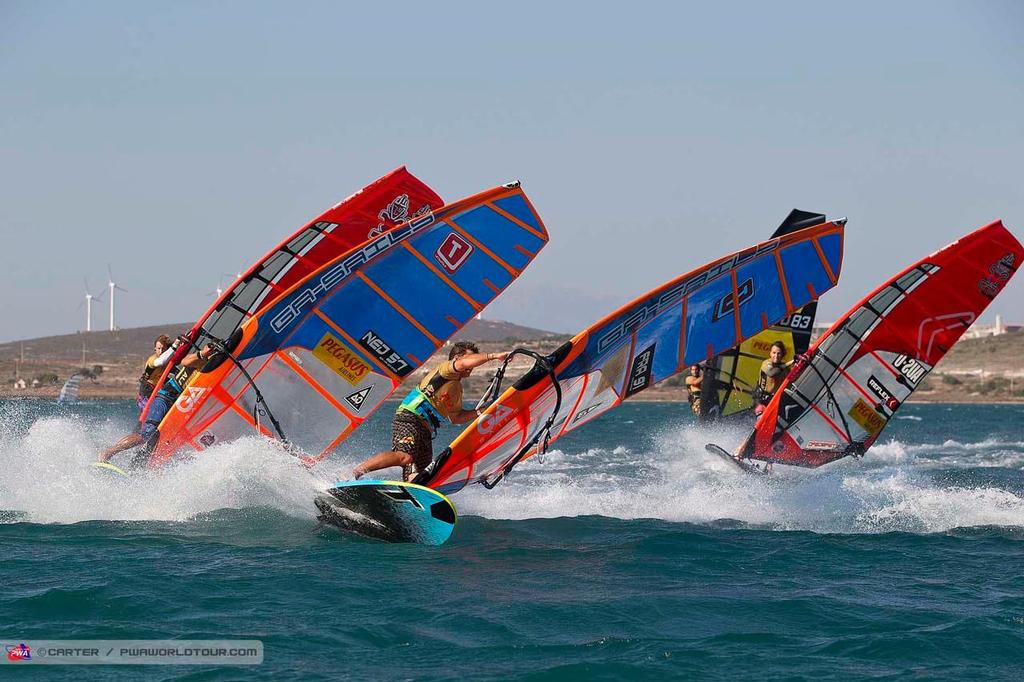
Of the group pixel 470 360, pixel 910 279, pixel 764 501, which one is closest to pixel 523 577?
pixel 470 360

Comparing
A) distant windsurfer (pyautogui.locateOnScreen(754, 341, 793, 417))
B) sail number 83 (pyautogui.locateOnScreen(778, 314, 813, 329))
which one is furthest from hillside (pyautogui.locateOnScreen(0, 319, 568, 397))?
distant windsurfer (pyautogui.locateOnScreen(754, 341, 793, 417))

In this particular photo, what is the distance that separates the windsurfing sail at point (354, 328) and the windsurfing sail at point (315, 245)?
351mm

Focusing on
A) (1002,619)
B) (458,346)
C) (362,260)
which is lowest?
(1002,619)

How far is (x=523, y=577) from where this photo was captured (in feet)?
27.8

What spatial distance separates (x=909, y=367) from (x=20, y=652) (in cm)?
1257

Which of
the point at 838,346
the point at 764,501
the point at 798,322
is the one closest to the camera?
the point at 764,501

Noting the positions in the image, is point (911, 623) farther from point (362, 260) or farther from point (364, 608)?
point (362, 260)

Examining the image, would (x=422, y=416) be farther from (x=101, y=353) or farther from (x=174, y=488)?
(x=101, y=353)

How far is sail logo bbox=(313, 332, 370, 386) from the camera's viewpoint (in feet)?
43.4

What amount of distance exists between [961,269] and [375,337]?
7178 millimetres

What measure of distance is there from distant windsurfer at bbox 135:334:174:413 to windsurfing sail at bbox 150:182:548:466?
1.04 m

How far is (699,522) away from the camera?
36.8 ft

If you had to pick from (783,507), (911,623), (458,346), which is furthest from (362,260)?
(911,623)

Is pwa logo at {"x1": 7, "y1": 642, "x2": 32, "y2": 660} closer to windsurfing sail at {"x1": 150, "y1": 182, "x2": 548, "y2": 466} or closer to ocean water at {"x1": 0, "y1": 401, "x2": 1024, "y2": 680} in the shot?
ocean water at {"x1": 0, "y1": 401, "x2": 1024, "y2": 680}
